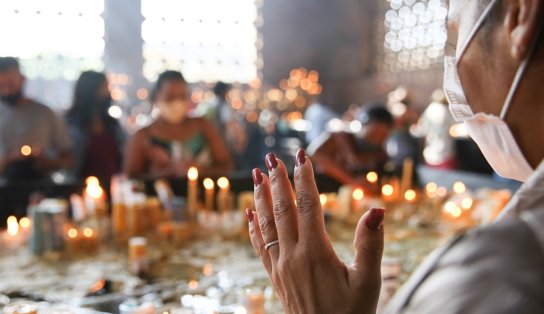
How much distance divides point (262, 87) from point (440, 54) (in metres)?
4.23

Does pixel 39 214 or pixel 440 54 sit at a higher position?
pixel 440 54

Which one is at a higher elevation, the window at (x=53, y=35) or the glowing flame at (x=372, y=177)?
the window at (x=53, y=35)

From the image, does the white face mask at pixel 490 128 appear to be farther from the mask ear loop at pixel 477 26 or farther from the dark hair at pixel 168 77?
the dark hair at pixel 168 77

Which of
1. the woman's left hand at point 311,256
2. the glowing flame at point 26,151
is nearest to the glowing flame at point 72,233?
the glowing flame at point 26,151

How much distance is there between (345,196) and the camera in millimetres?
3293

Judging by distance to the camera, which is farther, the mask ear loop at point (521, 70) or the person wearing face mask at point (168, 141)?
the person wearing face mask at point (168, 141)

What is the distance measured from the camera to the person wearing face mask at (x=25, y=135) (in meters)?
3.52

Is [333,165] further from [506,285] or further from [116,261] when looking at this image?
[506,285]

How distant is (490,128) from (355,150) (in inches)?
131

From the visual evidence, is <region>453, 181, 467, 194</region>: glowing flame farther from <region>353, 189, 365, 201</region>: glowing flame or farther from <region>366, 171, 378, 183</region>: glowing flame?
<region>353, 189, 365, 201</region>: glowing flame

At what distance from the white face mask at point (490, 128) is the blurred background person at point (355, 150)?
272 centimetres

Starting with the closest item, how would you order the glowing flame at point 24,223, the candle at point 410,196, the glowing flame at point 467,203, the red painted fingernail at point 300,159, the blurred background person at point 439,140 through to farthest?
the red painted fingernail at point 300,159
the glowing flame at point 24,223
the glowing flame at point 467,203
the candle at point 410,196
the blurred background person at point 439,140

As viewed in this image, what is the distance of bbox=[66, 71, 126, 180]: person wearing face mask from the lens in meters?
4.05

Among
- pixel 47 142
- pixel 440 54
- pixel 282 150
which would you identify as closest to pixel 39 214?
pixel 47 142
